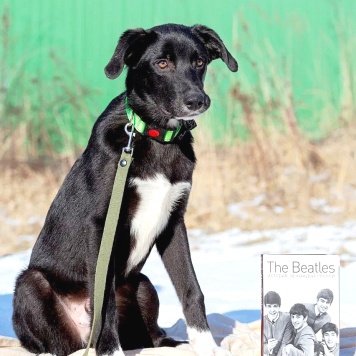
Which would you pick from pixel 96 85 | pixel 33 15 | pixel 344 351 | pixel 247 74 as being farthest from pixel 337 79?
pixel 344 351

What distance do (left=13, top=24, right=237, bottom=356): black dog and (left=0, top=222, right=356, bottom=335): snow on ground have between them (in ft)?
3.21

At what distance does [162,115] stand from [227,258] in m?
3.22

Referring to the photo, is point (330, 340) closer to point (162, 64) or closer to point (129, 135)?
point (129, 135)

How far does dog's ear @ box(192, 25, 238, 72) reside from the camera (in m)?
3.62

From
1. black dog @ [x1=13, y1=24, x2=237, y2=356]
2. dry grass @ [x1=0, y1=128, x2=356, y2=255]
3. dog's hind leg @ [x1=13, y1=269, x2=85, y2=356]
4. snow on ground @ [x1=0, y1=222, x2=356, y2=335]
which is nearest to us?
black dog @ [x1=13, y1=24, x2=237, y2=356]

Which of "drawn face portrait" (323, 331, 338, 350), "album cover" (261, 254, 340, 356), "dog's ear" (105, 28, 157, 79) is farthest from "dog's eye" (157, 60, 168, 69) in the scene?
"drawn face portrait" (323, 331, 338, 350)

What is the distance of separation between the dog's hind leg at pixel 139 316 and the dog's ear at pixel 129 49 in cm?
91

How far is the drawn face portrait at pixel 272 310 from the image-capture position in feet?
10.4

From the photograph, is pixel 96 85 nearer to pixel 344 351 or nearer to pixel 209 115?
pixel 209 115

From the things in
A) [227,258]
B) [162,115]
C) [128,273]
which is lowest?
[227,258]

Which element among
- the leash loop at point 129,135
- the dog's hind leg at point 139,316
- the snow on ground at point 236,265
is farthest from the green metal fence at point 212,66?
the leash loop at point 129,135

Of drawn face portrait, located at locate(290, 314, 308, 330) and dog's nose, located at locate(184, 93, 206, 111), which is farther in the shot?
dog's nose, located at locate(184, 93, 206, 111)

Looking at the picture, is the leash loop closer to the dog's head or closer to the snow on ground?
the dog's head

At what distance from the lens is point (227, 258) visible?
6.57m
